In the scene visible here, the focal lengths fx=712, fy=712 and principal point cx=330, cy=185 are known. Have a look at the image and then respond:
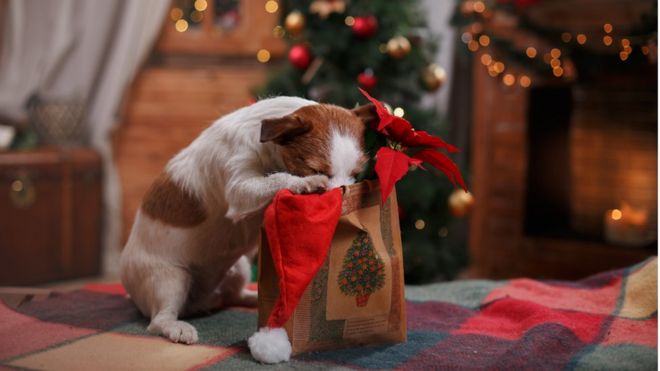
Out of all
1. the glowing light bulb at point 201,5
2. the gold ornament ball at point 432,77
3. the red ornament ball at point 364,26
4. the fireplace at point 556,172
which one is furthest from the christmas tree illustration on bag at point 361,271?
the glowing light bulb at point 201,5

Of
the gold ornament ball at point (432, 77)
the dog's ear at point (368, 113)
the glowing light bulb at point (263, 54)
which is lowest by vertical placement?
the dog's ear at point (368, 113)

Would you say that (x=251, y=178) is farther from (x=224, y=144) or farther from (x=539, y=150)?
(x=539, y=150)

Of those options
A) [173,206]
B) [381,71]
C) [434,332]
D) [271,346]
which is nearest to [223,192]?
[173,206]

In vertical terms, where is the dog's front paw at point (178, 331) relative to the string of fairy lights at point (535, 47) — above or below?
below

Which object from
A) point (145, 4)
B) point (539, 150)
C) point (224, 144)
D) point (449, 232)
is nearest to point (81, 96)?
point (145, 4)

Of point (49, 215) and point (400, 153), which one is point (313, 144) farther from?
point (49, 215)

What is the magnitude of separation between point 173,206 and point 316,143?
40 centimetres

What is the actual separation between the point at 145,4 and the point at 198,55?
409mm

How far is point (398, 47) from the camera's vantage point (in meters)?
3.09

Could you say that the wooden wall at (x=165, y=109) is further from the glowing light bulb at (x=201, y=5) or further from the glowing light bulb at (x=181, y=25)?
the glowing light bulb at (x=201, y=5)

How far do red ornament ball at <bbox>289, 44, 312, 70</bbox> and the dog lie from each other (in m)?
1.65

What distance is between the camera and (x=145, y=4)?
160 inches

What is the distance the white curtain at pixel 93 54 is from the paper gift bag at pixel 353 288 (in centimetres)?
289

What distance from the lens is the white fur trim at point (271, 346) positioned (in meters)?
1.30
